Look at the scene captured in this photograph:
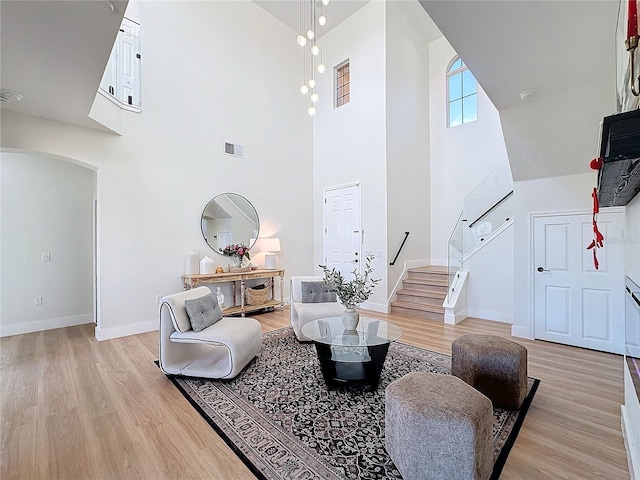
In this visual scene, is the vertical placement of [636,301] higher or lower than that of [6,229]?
lower

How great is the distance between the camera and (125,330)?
13.9ft

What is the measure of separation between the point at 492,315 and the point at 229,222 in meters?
4.88

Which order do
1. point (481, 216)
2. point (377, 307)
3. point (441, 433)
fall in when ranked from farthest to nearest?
point (377, 307) < point (481, 216) < point (441, 433)

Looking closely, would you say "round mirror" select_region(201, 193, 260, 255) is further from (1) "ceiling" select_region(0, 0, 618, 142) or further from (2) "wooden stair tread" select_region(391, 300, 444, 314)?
(2) "wooden stair tread" select_region(391, 300, 444, 314)

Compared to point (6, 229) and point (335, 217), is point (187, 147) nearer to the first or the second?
point (6, 229)

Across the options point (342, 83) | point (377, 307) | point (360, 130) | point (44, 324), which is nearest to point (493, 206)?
point (377, 307)

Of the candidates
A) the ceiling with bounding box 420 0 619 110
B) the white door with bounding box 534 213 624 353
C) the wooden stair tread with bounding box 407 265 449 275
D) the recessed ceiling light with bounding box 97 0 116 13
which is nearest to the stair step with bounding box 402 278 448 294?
the wooden stair tread with bounding box 407 265 449 275

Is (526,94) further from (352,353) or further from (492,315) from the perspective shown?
(492,315)

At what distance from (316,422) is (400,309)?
3.60m

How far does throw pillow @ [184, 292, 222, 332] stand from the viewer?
9.37 feet

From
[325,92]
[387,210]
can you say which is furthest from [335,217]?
[325,92]

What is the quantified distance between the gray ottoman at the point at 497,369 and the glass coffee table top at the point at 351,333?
63 cm

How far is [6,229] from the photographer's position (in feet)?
13.8

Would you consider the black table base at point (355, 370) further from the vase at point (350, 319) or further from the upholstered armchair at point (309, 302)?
the upholstered armchair at point (309, 302)
